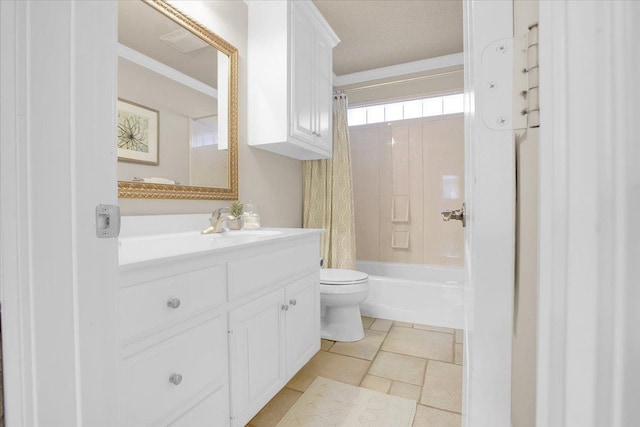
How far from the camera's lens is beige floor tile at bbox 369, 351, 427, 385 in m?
1.78

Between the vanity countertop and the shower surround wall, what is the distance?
187cm

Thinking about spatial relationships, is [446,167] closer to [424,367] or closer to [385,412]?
[424,367]

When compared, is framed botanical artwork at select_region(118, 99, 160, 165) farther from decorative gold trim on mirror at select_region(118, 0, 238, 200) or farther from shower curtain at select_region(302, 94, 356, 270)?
shower curtain at select_region(302, 94, 356, 270)

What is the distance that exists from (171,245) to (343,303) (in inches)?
54.5

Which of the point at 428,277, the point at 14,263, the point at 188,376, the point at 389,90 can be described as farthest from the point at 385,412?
the point at 389,90

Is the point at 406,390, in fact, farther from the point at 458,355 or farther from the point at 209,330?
the point at 209,330

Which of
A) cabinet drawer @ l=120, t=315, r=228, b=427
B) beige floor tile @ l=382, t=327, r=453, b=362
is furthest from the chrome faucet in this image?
beige floor tile @ l=382, t=327, r=453, b=362

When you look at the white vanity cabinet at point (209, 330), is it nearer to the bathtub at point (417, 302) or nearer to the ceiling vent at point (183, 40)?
the ceiling vent at point (183, 40)

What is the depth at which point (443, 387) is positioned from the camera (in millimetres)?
1682

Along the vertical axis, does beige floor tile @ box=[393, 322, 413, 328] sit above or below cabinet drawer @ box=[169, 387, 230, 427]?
below

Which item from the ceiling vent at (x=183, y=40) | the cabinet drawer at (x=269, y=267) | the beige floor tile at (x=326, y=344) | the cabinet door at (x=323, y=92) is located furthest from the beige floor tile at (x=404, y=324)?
the ceiling vent at (x=183, y=40)

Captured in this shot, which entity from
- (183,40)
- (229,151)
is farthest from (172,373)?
(183,40)

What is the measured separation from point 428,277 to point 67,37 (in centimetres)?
345

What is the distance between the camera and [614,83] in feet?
0.79
